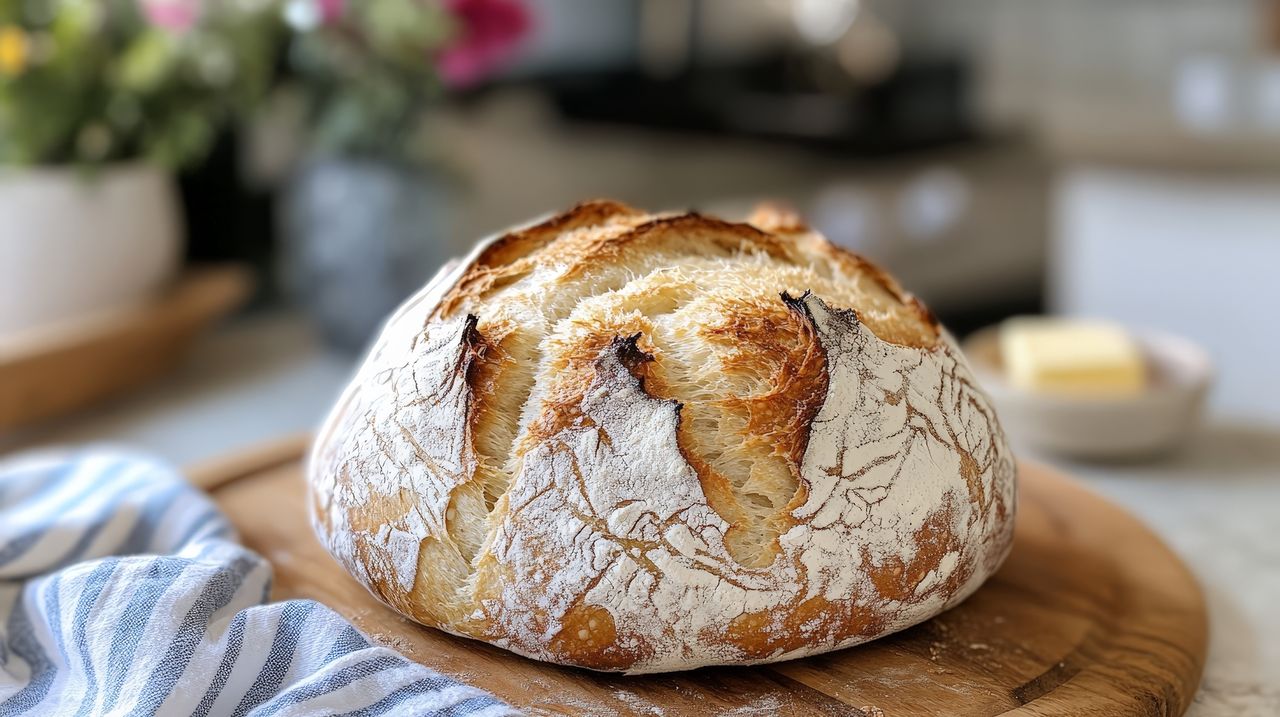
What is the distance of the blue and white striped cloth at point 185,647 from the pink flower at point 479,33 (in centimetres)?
77

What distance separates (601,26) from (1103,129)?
181cm

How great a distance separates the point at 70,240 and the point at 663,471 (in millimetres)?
A: 967

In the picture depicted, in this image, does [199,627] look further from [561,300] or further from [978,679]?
[978,679]

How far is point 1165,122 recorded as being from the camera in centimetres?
183

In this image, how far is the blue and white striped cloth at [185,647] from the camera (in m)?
0.64

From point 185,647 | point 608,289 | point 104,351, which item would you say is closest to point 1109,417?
point 608,289

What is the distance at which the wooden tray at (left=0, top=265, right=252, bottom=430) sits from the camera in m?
1.24

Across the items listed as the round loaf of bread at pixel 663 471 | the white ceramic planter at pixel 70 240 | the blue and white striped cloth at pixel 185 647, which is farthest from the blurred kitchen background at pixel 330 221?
the blue and white striped cloth at pixel 185 647

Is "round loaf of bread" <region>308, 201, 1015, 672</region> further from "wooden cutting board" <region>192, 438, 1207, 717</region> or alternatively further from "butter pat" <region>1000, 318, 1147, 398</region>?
"butter pat" <region>1000, 318, 1147, 398</region>

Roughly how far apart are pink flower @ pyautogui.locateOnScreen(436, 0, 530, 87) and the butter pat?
723 millimetres

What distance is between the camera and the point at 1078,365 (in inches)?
43.5

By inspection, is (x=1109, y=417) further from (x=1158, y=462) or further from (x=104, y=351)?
(x=104, y=351)

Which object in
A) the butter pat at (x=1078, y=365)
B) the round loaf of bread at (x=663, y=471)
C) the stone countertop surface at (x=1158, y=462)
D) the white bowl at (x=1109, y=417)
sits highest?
the round loaf of bread at (x=663, y=471)

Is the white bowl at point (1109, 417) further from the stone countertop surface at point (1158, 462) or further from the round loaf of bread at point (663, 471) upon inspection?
the round loaf of bread at point (663, 471)
